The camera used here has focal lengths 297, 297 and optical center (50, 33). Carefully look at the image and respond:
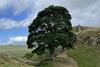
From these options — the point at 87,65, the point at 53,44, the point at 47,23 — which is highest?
the point at 47,23

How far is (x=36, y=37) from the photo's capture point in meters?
75.8

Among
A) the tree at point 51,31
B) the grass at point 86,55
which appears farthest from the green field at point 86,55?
the tree at point 51,31

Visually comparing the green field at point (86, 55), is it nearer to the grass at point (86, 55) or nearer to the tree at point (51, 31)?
the grass at point (86, 55)

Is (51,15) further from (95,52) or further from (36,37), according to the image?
(95,52)

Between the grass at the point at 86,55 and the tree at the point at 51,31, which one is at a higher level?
the tree at the point at 51,31

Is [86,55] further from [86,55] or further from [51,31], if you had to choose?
[51,31]

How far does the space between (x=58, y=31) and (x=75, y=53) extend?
17.8 metres

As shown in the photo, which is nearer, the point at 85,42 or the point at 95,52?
the point at 95,52

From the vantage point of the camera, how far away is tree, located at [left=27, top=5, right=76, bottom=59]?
74.1 metres

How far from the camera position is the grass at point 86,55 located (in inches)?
3022

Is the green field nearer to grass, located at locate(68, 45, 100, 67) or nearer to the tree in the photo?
grass, located at locate(68, 45, 100, 67)

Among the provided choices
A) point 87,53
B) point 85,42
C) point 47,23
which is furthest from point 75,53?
point 47,23

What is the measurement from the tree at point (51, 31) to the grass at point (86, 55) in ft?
20.8

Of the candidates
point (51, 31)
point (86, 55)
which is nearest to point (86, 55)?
point (86, 55)
